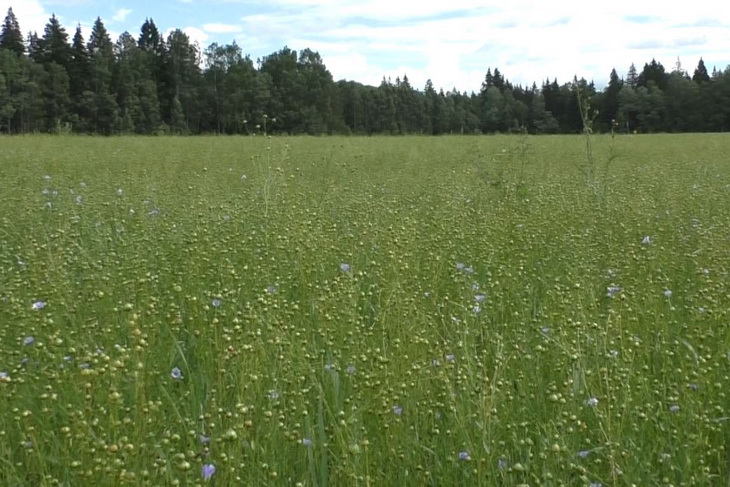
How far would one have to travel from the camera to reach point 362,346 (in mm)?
2664

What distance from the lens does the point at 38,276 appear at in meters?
3.10

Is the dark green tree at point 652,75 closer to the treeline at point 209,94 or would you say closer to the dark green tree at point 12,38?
the treeline at point 209,94

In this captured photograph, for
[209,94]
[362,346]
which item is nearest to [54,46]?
[209,94]

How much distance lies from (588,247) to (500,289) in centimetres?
94

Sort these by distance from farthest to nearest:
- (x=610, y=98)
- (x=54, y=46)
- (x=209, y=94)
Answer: (x=610, y=98), (x=209, y=94), (x=54, y=46)

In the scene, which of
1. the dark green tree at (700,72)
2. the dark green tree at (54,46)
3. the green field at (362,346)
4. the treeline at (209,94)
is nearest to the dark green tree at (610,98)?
the treeline at (209,94)

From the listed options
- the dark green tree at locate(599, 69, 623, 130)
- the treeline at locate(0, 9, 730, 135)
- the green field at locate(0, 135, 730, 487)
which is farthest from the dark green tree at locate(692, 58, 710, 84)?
the green field at locate(0, 135, 730, 487)

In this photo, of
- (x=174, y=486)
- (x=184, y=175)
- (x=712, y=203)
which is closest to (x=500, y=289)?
(x=174, y=486)

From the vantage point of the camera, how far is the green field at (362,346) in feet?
6.40

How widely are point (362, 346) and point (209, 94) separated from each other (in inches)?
1988

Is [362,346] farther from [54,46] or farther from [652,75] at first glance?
[652,75]

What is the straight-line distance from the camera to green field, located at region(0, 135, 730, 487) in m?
1.95

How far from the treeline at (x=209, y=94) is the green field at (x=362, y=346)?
106 ft

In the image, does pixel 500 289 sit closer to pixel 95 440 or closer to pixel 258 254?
pixel 258 254
